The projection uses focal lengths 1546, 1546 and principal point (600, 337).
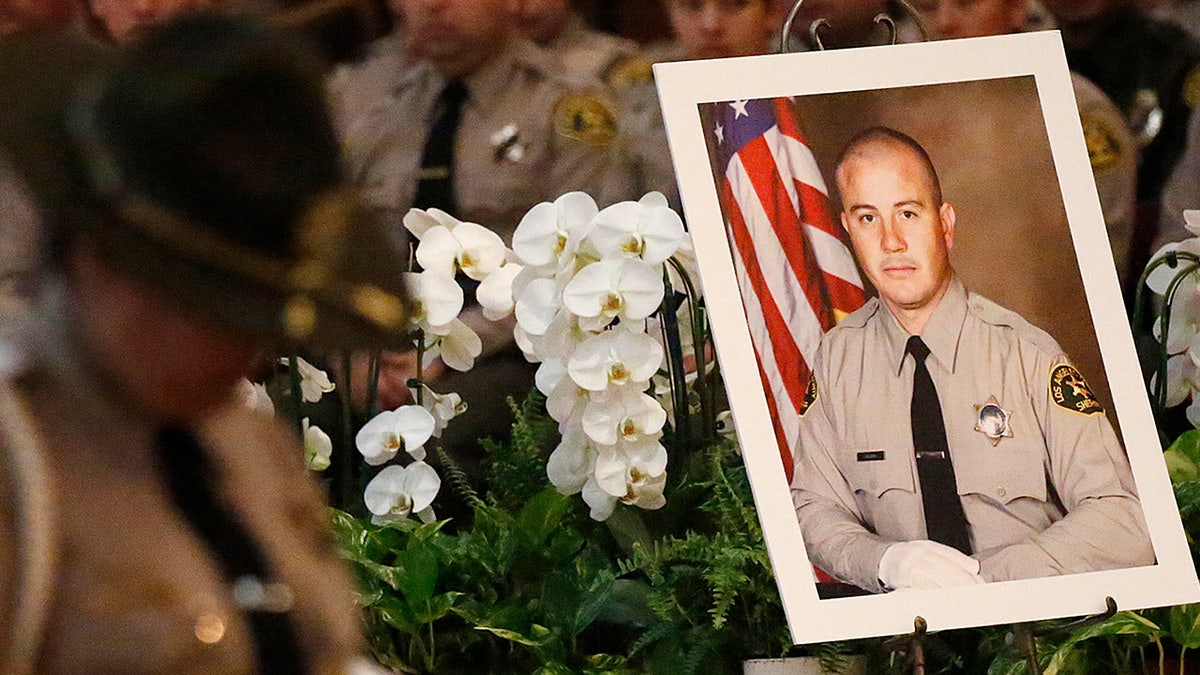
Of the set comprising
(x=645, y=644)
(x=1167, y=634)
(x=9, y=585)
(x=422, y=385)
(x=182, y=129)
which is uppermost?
(x=182, y=129)

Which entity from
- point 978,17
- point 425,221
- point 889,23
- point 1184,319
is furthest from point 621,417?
point 978,17

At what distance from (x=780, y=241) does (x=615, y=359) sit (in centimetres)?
19

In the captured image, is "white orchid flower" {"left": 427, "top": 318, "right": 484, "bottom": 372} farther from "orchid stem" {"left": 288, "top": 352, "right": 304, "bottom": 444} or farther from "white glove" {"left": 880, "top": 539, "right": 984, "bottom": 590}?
"white glove" {"left": 880, "top": 539, "right": 984, "bottom": 590}

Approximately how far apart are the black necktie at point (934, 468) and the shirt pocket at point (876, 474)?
0.01 metres

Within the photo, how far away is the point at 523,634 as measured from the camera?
4.50 ft

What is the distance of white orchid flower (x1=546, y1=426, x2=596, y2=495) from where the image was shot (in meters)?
1.44

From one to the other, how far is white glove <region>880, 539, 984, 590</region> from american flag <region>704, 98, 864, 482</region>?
137 mm

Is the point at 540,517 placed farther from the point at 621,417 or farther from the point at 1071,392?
the point at 1071,392

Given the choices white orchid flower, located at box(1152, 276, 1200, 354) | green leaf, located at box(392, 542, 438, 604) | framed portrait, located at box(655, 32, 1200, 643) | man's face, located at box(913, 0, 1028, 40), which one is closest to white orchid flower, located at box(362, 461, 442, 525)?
green leaf, located at box(392, 542, 438, 604)

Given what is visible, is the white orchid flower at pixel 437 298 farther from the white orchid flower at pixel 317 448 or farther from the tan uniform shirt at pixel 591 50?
the tan uniform shirt at pixel 591 50

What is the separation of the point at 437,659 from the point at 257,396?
294mm

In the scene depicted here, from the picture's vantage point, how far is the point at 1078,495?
1388 mm

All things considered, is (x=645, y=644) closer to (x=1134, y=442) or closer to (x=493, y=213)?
(x=1134, y=442)

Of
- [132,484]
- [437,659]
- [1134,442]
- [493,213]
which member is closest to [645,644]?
[437,659]
